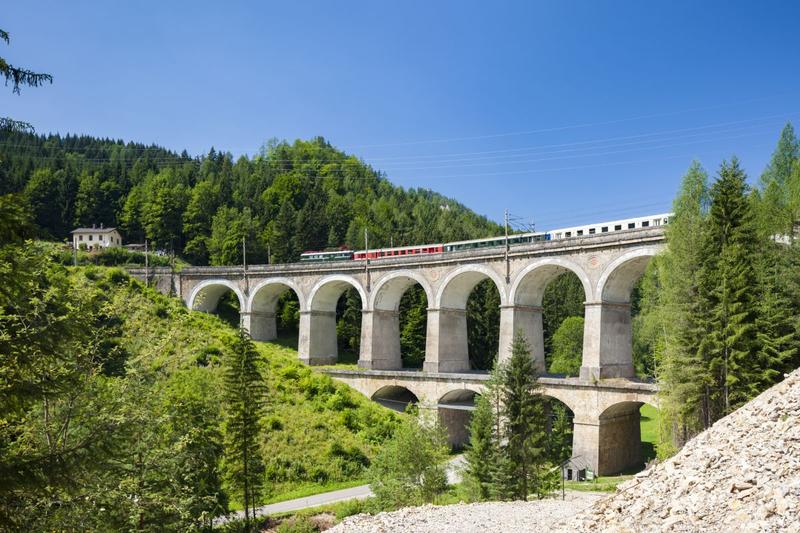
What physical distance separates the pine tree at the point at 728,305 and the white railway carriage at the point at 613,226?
20.9ft

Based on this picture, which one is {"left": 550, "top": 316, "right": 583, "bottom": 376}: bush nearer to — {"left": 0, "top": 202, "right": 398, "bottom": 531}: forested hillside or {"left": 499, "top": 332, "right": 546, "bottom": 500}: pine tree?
{"left": 499, "top": 332, "right": 546, "bottom": 500}: pine tree

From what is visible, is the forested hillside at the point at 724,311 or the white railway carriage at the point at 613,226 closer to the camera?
the forested hillside at the point at 724,311

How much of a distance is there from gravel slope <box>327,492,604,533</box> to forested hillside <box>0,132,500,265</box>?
2251 inches

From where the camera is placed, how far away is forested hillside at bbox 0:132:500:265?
82.2 meters

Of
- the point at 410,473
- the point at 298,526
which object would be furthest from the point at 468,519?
the point at 298,526

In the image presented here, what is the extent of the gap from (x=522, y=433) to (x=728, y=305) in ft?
32.4

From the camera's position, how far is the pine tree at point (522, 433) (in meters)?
26.4

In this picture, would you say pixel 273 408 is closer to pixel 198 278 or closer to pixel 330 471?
pixel 330 471

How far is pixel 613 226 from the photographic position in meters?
39.6

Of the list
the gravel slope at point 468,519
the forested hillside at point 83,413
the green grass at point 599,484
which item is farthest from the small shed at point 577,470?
the forested hillside at point 83,413

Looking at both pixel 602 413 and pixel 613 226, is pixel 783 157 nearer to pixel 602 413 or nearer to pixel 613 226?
pixel 613 226

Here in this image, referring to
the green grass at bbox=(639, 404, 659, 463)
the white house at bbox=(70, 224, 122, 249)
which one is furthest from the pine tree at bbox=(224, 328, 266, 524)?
the white house at bbox=(70, 224, 122, 249)

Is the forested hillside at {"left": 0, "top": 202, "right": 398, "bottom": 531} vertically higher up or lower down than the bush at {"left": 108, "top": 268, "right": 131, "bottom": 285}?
lower down

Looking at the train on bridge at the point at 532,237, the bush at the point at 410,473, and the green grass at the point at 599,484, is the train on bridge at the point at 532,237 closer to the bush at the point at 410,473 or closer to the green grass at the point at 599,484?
the green grass at the point at 599,484
